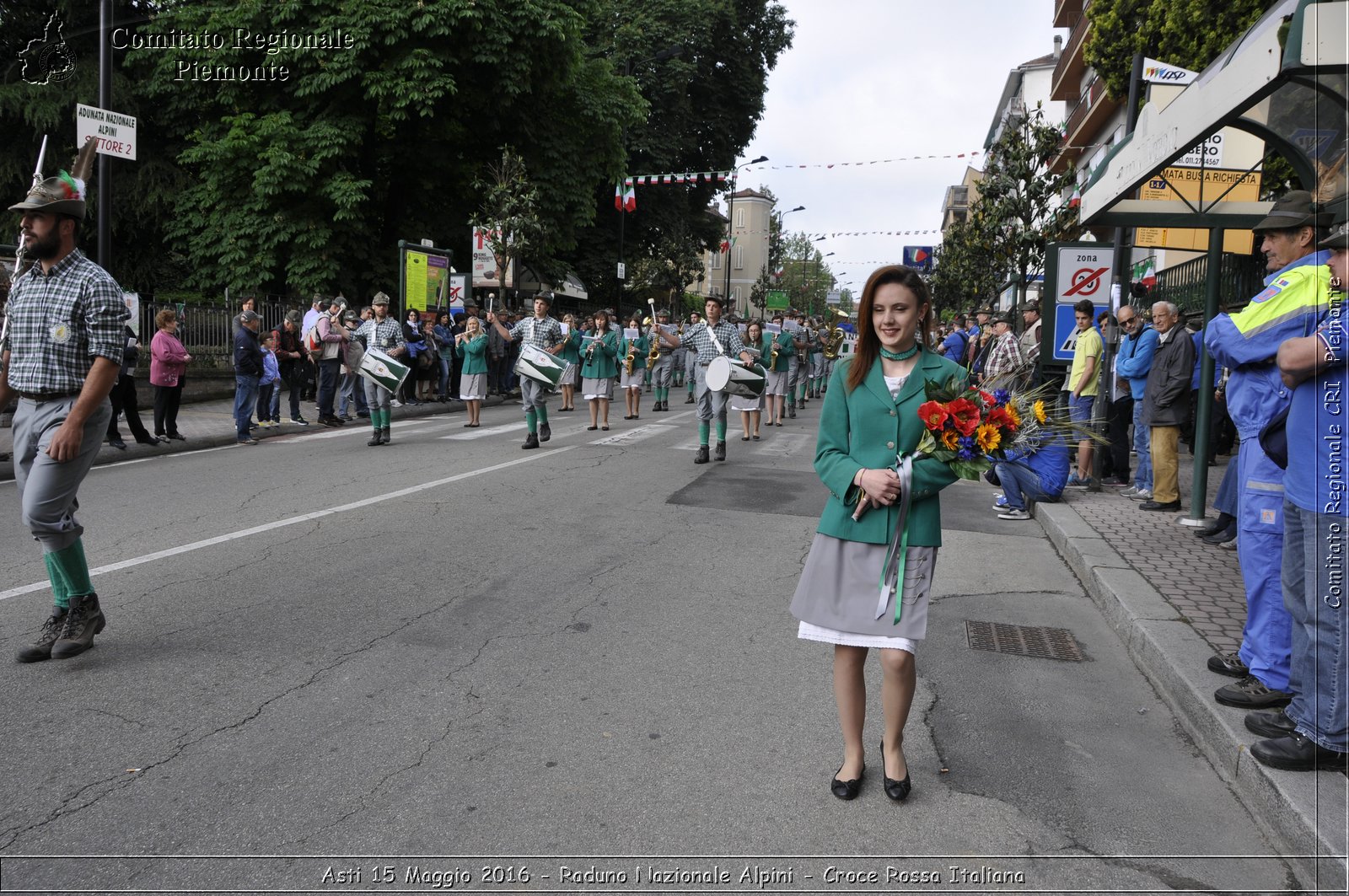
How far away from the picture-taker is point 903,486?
3500 mm

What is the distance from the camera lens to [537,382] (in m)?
13.8

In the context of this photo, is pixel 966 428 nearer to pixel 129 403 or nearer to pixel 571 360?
pixel 129 403

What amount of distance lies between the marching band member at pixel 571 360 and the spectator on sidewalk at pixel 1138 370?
8.86 m

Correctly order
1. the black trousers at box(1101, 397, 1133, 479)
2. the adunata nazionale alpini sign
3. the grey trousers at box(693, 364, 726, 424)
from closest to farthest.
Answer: the black trousers at box(1101, 397, 1133, 479) < the grey trousers at box(693, 364, 726, 424) < the adunata nazionale alpini sign

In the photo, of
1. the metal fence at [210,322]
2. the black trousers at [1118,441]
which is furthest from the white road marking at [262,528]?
the metal fence at [210,322]

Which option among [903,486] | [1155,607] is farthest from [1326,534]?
[1155,607]

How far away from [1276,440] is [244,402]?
13369 millimetres

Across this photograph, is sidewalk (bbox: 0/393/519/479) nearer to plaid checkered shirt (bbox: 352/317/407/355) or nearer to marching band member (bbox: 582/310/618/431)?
plaid checkered shirt (bbox: 352/317/407/355)

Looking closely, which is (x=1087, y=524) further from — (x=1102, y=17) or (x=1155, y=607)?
(x=1102, y=17)

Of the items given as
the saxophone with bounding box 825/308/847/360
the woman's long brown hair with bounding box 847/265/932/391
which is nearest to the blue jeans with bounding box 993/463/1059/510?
the woman's long brown hair with bounding box 847/265/932/391

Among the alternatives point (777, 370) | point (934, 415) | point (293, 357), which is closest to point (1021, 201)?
point (777, 370)

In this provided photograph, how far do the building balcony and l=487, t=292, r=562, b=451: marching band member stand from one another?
→ 2799 cm

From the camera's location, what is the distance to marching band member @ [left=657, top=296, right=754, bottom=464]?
13.2m

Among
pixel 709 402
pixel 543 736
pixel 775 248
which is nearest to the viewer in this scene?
pixel 543 736
